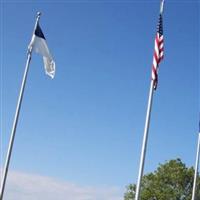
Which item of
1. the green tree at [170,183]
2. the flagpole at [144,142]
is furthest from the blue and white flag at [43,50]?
the green tree at [170,183]

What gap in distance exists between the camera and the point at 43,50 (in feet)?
86.3

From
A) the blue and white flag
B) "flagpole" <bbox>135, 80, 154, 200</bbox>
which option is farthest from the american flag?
the blue and white flag

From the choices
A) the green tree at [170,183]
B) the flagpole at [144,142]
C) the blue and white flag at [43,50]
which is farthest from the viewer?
the green tree at [170,183]

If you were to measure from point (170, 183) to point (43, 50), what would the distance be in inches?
1764

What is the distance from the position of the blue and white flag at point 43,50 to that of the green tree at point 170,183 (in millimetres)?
41973

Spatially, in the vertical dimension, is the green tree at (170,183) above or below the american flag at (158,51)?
above

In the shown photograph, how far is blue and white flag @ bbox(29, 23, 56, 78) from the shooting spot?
86.1 ft

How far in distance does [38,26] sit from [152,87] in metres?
8.70

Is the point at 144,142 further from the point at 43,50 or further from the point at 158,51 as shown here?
the point at 43,50

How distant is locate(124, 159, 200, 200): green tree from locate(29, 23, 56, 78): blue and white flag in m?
42.0

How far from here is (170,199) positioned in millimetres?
63469

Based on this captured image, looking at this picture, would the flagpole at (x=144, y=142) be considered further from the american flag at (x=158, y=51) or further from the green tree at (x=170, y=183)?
the green tree at (x=170, y=183)

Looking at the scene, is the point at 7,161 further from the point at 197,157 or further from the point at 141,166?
the point at 197,157

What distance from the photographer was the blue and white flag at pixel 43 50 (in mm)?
26250
